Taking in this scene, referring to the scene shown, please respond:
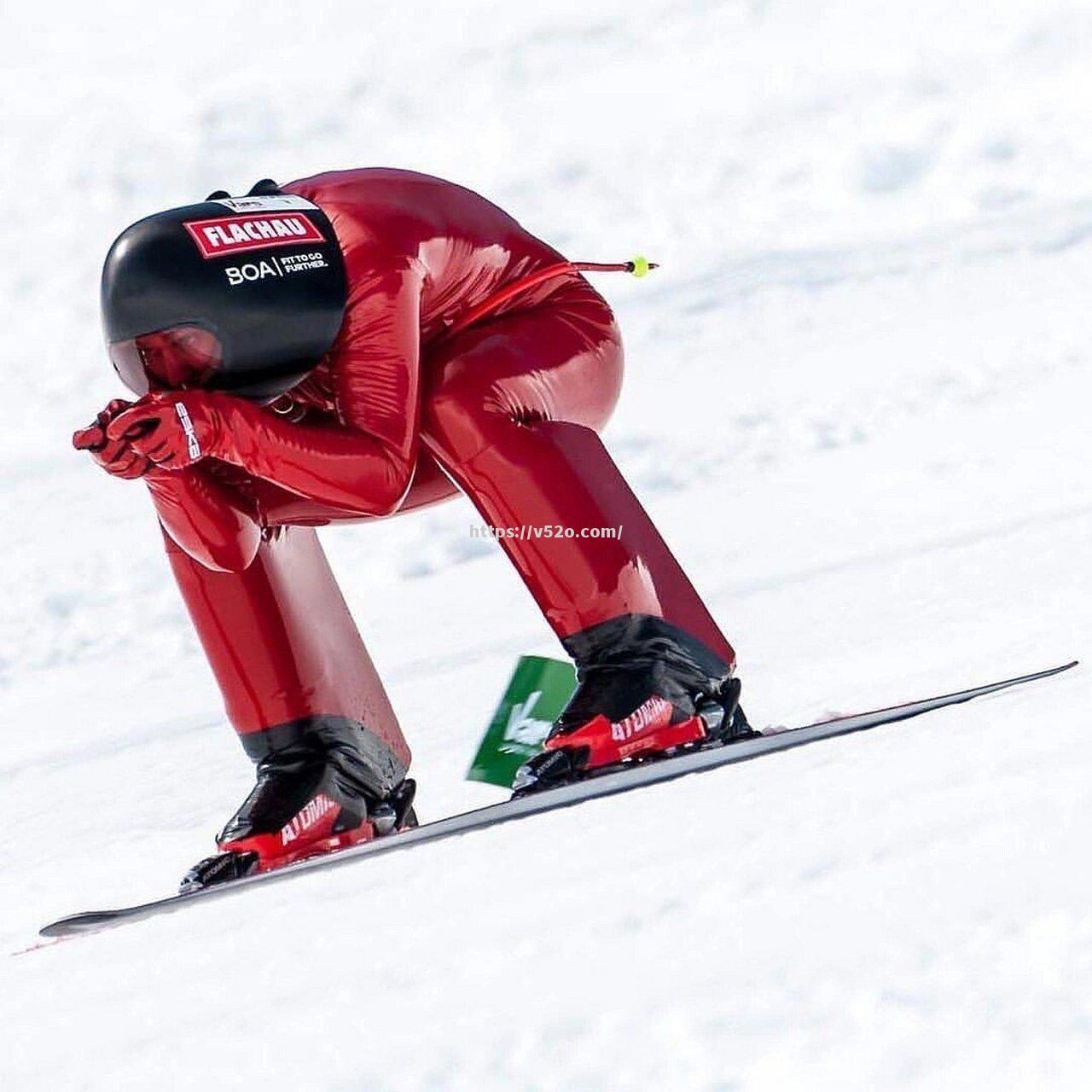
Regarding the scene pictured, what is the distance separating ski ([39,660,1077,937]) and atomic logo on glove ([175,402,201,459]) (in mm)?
517

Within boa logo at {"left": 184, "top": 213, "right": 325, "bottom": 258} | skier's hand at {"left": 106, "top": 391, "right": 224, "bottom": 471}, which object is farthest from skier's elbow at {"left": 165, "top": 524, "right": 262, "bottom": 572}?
boa logo at {"left": 184, "top": 213, "right": 325, "bottom": 258}

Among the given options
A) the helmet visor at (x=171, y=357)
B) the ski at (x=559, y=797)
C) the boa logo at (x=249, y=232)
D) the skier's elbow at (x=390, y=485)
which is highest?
the boa logo at (x=249, y=232)

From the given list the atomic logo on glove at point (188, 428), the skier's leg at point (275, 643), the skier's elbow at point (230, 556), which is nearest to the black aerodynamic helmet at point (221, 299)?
the atomic logo on glove at point (188, 428)

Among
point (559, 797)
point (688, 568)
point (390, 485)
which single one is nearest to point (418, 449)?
point (390, 485)

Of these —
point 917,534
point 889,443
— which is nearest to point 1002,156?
point 889,443

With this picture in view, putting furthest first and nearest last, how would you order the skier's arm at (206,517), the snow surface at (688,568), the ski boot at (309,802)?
the ski boot at (309,802), the skier's arm at (206,517), the snow surface at (688,568)

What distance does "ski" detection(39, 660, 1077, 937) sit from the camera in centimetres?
239

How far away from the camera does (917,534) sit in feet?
14.8

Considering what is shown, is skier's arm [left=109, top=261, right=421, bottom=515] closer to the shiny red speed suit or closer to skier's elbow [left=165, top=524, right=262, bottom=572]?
→ the shiny red speed suit

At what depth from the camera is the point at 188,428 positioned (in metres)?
2.36

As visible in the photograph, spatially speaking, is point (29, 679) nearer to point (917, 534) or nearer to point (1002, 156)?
point (917, 534)

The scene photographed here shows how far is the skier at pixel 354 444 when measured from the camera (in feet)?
8.00

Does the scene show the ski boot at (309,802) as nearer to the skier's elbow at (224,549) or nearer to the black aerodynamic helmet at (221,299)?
the skier's elbow at (224,549)

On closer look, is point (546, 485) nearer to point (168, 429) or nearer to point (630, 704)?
point (630, 704)
